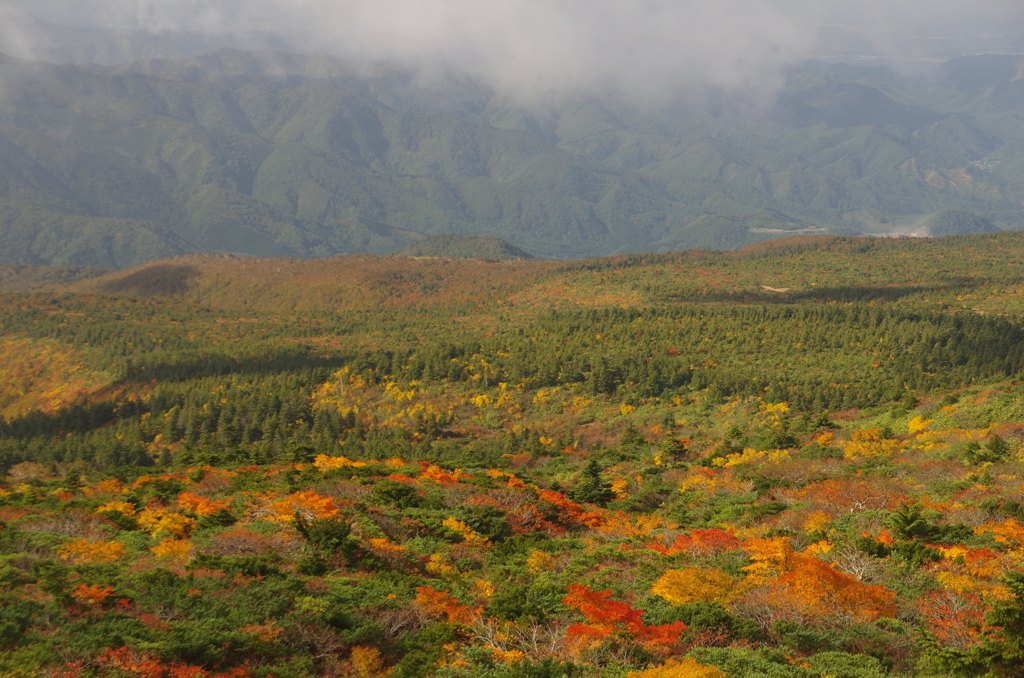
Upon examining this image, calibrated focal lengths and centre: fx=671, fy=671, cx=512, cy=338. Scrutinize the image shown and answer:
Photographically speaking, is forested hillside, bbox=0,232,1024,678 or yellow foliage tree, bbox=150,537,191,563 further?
yellow foliage tree, bbox=150,537,191,563

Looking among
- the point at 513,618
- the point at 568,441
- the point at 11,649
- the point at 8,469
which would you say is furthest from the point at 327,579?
the point at 8,469

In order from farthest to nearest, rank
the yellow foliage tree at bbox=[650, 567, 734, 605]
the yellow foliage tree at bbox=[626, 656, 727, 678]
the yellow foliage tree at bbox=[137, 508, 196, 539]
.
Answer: the yellow foliage tree at bbox=[137, 508, 196, 539] < the yellow foliage tree at bbox=[650, 567, 734, 605] < the yellow foliage tree at bbox=[626, 656, 727, 678]

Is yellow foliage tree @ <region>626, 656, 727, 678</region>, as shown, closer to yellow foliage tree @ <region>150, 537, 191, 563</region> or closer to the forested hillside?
the forested hillside

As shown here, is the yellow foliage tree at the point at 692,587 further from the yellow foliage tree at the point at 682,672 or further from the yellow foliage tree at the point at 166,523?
the yellow foliage tree at the point at 166,523

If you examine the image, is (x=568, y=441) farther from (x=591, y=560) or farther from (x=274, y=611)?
(x=274, y=611)

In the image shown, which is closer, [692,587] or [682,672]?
[682,672]

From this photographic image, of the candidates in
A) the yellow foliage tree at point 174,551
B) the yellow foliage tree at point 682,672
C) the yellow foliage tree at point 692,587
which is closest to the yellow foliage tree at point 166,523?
the yellow foliage tree at point 174,551

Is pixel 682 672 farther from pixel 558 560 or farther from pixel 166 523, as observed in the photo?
pixel 166 523

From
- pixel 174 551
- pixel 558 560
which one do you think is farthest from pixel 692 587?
pixel 174 551

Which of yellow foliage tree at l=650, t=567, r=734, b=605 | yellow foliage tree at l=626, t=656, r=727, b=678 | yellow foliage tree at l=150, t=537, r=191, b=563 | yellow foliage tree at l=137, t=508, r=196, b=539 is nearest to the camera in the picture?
yellow foliage tree at l=626, t=656, r=727, b=678

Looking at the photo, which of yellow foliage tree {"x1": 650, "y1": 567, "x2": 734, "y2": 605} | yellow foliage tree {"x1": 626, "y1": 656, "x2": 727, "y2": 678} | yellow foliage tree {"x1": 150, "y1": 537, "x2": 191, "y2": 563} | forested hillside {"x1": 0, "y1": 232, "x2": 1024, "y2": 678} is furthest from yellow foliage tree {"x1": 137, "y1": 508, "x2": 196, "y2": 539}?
yellow foliage tree {"x1": 626, "y1": 656, "x2": 727, "y2": 678}

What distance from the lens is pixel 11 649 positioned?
65.2ft

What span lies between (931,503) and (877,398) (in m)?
76.3

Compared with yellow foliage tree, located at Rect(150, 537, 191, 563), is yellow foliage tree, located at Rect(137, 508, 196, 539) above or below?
below
